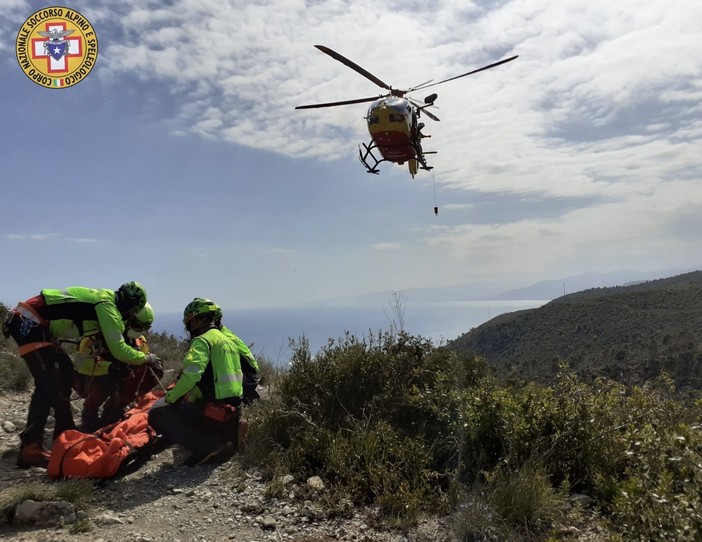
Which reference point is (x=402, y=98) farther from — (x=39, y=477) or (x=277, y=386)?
(x=39, y=477)

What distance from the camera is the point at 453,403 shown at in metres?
5.16

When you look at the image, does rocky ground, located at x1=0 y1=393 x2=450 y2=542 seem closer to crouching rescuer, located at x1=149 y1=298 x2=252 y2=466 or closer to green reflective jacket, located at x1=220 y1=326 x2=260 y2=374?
crouching rescuer, located at x1=149 y1=298 x2=252 y2=466

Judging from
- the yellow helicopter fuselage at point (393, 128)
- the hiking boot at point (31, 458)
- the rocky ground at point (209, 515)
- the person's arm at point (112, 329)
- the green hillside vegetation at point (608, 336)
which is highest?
the yellow helicopter fuselage at point (393, 128)

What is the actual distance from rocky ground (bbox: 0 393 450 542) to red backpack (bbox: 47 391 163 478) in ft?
0.54

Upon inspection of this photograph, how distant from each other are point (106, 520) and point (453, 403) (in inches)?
135

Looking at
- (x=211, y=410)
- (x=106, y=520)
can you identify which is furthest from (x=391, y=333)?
(x=106, y=520)

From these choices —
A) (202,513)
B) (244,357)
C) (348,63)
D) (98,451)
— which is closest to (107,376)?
(98,451)

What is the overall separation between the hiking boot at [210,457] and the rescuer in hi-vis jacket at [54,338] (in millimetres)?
1317

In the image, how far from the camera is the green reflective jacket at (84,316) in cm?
548

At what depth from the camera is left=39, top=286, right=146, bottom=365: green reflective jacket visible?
5484 millimetres

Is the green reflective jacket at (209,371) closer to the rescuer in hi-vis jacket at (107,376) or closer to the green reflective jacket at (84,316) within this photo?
the green reflective jacket at (84,316)

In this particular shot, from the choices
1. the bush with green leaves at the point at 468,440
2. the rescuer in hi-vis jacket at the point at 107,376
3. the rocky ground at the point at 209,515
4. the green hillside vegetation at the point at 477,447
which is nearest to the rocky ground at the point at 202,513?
the rocky ground at the point at 209,515

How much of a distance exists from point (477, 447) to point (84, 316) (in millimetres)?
4637

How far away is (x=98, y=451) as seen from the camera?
15.9 ft
